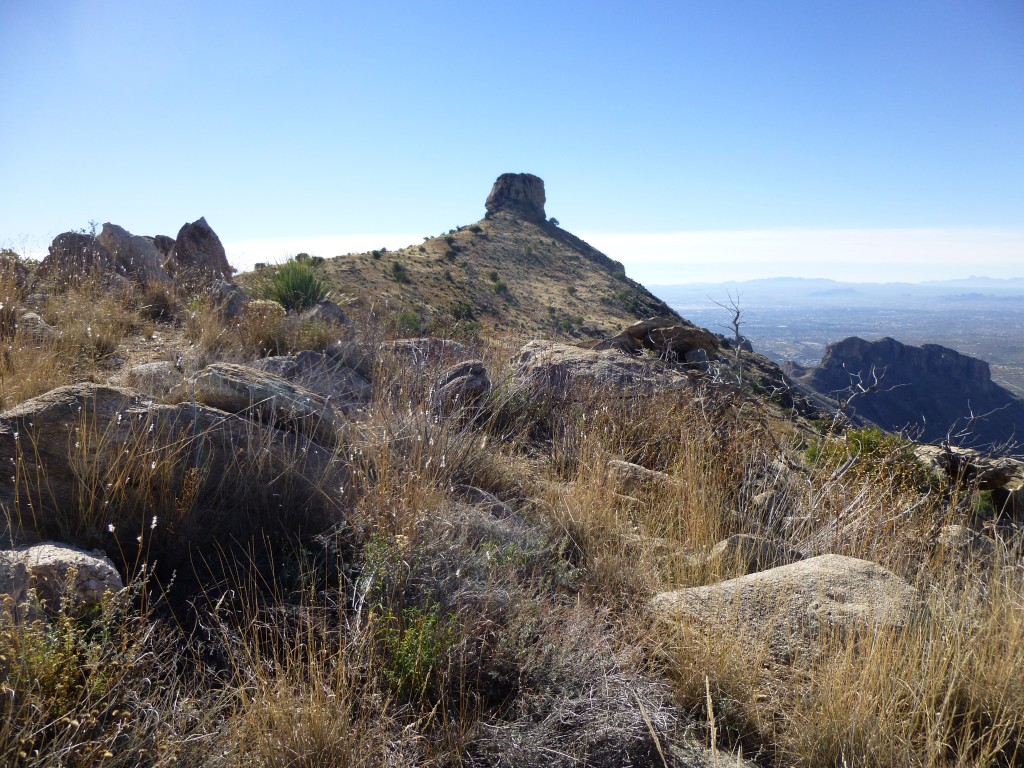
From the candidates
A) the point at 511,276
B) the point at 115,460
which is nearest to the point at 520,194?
the point at 511,276

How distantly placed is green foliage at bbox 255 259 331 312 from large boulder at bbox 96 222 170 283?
58.3 inches

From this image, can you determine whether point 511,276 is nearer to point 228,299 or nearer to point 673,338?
point 673,338

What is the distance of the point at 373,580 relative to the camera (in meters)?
2.63

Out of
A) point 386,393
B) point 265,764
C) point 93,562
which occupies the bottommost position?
point 265,764

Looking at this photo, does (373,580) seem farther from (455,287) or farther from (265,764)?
(455,287)

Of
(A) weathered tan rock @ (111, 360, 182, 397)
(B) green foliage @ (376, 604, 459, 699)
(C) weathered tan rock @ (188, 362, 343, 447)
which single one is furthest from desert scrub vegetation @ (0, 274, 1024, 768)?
(A) weathered tan rock @ (111, 360, 182, 397)

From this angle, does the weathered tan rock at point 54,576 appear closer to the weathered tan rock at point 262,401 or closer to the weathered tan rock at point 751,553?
the weathered tan rock at point 262,401

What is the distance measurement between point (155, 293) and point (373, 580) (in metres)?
7.77

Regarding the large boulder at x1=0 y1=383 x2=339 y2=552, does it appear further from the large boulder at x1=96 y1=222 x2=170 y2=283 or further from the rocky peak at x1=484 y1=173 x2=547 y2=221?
the rocky peak at x1=484 y1=173 x2=547 y2=221

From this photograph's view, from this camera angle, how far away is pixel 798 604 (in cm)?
281

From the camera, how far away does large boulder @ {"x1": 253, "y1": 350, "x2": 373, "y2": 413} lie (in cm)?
509

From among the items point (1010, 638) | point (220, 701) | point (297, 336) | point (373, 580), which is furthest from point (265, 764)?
point (297, 336)

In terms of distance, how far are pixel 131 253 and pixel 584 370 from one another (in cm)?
796

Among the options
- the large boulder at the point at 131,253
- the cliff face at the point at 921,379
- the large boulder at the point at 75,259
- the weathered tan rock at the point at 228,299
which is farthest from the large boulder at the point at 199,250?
the cliff face at the point at 921,379
